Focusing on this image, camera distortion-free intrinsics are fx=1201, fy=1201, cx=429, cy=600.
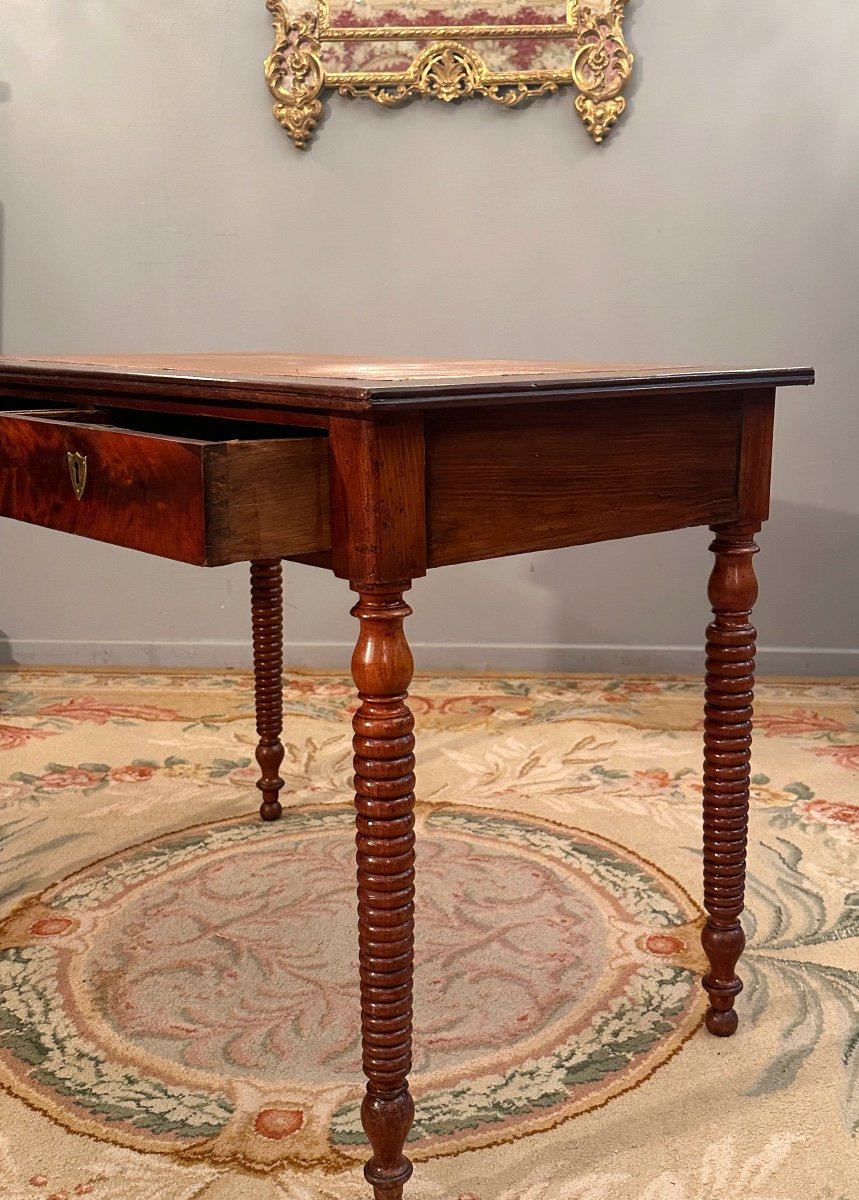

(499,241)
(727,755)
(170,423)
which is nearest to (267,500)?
(170,423)

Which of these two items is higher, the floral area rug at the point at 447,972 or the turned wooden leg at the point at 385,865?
the turned wooden leg at the point at 385,865

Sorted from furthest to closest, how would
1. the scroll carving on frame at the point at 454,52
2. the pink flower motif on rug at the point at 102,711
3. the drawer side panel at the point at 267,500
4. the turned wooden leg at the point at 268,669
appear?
the scroll carving on frame at the point at 454,52 → the pink flower motif on rug at the point at 102,711 → the turned wooden leg at the point at 268,669 → the drawer side panel at the point at 267,500

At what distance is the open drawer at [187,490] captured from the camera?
3.58 ft

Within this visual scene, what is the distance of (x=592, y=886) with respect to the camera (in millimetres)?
2090

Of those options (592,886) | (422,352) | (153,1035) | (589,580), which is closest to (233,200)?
(422,352)

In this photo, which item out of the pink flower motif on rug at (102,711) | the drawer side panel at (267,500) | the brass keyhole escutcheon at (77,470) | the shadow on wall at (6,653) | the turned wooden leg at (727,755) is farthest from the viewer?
the shadow on wall at (6,653)

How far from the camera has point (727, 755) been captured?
1.60 meters

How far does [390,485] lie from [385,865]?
1.26ft

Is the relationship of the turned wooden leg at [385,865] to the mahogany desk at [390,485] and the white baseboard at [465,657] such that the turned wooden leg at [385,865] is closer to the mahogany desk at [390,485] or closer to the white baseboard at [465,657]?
the mahogany desk at [390,485]

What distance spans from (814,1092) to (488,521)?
85 cm

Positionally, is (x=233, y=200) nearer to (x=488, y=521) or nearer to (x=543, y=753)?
(x=543, y=753)

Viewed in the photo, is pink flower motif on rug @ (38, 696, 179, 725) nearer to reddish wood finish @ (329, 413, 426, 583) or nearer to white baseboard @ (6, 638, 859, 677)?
white baseboard @ (6, 638, 859, 677)

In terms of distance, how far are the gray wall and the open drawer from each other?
7.06ft

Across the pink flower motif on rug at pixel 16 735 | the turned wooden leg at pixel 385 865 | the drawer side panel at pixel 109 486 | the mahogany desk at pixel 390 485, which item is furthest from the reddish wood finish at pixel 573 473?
the pink flower motif on rug at pixel 16 735
